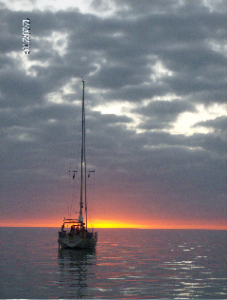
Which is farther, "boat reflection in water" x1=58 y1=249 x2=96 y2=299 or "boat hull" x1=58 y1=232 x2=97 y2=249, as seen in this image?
"boat hull" x1=58 y1=232 x2=97 y2=249

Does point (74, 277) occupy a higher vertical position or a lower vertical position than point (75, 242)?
lower

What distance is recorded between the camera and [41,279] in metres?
45.5

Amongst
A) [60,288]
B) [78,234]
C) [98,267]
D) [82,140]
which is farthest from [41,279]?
[82,140]

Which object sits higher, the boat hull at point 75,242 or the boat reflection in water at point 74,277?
the boat hull at point 75,242

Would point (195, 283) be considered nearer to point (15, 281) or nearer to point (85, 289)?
point (85, 289)

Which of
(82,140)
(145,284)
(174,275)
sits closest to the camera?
(145,284)

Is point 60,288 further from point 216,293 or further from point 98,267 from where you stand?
point 98,267

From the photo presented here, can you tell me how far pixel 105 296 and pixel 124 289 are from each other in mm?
4148

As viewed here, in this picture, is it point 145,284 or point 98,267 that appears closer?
point 145,284

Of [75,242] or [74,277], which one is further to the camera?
[75,242]

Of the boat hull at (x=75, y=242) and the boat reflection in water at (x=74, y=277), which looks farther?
the boat hull at (x=75, y=242)

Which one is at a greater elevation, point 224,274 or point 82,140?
point 82,140

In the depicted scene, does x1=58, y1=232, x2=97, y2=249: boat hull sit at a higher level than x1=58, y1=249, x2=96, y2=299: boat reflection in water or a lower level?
higher

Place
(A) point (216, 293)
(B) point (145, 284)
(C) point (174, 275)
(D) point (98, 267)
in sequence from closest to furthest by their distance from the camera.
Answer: (A) point (216, 293) → (B) point (145, 284) → (C) point (174, 275) → (D) point (98, 267)
